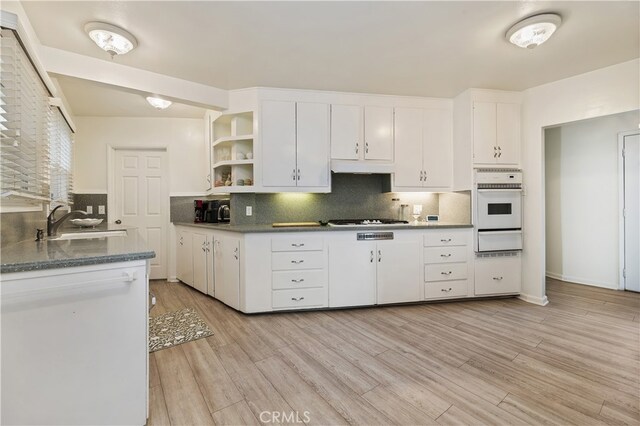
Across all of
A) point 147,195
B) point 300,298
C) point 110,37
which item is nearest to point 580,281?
point 300,298

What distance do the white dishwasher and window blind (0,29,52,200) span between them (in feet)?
2.31

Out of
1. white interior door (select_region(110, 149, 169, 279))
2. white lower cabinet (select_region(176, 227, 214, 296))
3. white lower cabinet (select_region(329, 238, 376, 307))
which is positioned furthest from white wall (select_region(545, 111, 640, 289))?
white interior door (select_region(110, 149, 169, 279))

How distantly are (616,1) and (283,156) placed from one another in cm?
285

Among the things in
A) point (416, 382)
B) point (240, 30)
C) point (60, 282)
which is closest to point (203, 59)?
point (240, 30)

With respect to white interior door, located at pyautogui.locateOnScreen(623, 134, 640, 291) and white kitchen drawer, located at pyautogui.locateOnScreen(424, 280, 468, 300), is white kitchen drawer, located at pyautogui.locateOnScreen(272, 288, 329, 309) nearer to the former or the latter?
white kitchen drawer, located at pyautogui.locateOnScreen(424, 280, 468, 300)

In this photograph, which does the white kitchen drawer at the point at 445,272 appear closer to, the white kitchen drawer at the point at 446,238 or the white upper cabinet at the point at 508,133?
the white kitchen drawer at the point at 446,238

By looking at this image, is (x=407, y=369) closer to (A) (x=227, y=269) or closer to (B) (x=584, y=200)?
(A) (x=227, y=269)

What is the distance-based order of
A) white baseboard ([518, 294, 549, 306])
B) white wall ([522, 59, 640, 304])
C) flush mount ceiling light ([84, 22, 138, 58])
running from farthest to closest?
1. white baseboard ([518, 294, 549, 306])
2. white wall ([522, 59, 640, 304])
3. flush mount ceiling light ([84, 22, 138, 58])

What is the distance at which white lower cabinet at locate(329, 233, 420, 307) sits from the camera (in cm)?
Result: 309

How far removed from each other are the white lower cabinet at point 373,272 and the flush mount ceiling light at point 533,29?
6.51ft

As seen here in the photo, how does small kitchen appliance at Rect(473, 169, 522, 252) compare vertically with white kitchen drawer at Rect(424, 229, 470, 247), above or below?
above

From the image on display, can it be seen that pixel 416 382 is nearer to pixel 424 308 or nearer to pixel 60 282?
pixel 424 308

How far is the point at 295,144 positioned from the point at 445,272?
227 cm

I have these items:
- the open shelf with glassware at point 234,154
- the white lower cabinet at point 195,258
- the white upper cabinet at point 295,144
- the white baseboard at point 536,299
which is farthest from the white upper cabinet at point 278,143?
the white baseboard at point 536,299
